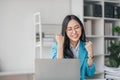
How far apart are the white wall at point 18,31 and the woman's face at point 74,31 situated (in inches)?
89.1

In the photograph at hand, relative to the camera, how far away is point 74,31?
1869mm

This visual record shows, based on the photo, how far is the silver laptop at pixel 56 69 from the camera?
153 centimetres

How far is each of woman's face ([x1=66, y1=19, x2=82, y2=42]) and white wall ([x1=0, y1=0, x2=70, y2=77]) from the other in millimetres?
2263

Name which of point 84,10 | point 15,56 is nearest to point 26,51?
point 15,56

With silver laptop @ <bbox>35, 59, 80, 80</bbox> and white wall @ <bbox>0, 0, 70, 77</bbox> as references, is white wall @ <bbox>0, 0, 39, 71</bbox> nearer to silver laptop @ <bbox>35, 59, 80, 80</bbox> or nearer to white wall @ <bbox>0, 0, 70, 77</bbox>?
white wall @ <bbox>0, 0, 70, 77</bbox>

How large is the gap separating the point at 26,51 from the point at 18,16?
0.59 meters

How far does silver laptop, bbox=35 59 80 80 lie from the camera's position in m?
1.53

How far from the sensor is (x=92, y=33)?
4562mm

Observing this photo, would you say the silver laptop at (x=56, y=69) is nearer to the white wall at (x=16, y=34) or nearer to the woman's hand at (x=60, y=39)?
the woman's hand at (x=60, y=39)

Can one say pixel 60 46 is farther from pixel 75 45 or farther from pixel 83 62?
pixel 83 62

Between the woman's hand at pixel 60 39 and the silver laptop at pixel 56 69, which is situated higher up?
the woman's hand at pixel 60 39

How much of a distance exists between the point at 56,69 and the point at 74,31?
0.42 m

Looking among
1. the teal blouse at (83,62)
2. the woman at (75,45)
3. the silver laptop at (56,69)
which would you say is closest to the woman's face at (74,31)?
the woman at (75,45)

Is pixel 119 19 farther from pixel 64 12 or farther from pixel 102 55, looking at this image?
pixel 64 12
